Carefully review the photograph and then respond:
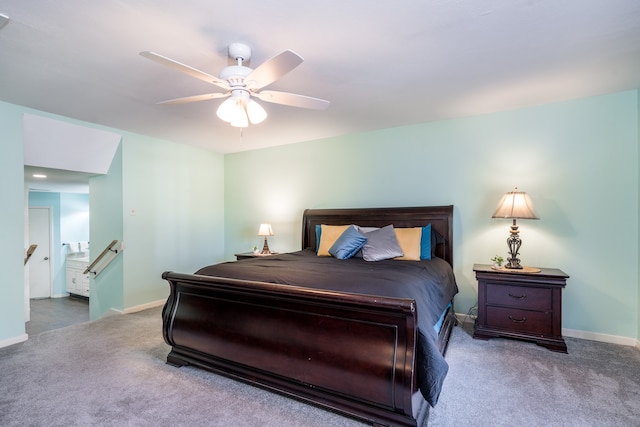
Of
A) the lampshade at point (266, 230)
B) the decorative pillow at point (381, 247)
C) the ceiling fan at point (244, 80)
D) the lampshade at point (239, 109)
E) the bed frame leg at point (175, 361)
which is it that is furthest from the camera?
the lampshade at point (266, 230)

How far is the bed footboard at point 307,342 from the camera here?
172cm

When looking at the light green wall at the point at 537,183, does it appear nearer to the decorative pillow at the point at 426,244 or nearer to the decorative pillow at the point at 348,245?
the decorative pillow at the point at 426,244

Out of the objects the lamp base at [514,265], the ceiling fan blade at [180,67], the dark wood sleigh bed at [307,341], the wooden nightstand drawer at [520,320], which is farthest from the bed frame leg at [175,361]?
the lamp base at [514,265]

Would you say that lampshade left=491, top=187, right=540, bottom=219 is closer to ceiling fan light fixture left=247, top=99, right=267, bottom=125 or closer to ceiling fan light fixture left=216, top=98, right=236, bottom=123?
ceiling fan light fixture left=247, top=99, right=267, bottom=125

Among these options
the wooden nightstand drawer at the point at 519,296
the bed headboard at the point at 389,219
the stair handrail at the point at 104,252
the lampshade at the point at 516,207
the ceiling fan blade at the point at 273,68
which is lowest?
the wooden nightstand drawer at the point at 519,296

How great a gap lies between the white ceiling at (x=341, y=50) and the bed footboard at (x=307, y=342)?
161 centimetres

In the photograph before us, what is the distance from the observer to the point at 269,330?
212 cm

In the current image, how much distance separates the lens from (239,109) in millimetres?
2189

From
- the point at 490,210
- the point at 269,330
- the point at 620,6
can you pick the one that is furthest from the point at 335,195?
the point at 620,6

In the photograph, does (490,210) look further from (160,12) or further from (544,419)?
(160,12)

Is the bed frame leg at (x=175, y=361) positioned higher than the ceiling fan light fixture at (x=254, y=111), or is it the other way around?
the ceiling fan light fixture at (x=254, y=111)

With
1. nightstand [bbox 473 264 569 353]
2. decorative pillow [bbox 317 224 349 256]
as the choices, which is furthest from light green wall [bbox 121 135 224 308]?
nightstand [bbox 473 264 569 353]

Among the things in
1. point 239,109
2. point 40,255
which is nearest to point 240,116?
point 239,109

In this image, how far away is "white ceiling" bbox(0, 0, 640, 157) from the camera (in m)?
1.79
